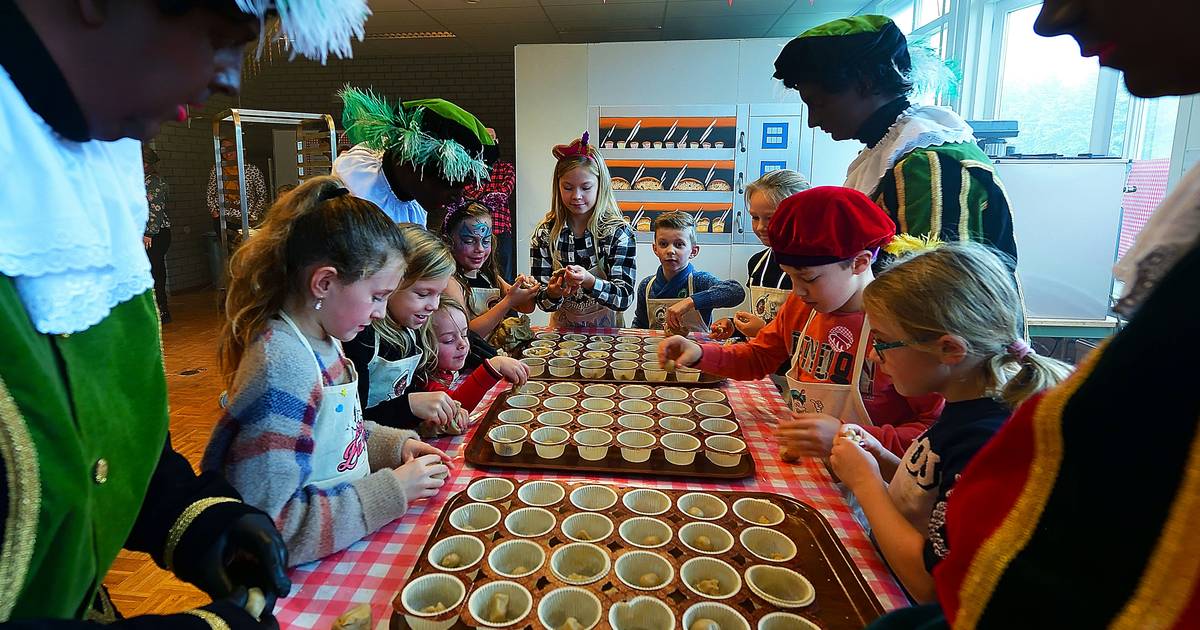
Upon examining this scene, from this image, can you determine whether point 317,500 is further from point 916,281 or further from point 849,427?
point 916,281

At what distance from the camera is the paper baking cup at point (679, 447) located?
150cm

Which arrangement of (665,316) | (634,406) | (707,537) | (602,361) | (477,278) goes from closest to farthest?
(707,537) → (634,406) → (602,361) → (665,316) → (477,278)

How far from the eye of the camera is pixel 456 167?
2232 millimetres

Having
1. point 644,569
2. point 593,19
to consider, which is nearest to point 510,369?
point 644,569

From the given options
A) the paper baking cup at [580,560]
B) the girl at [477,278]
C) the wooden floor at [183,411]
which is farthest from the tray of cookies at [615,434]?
the wooden floor at [183,411]

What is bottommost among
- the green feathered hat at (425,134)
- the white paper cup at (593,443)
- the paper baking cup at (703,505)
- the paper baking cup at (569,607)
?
the paper baking cup at (569,607)

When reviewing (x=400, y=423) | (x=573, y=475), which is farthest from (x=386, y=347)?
(x=573, y=475)

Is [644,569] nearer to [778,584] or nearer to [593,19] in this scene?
[778,584]

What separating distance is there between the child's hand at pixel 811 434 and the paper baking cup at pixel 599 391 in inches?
24.6

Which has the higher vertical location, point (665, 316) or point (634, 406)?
point (665, 316)

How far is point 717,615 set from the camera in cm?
98

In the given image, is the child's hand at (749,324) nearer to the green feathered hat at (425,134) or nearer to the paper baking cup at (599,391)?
the paper baking cup at (599,391)

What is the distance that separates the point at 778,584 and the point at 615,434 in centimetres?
64

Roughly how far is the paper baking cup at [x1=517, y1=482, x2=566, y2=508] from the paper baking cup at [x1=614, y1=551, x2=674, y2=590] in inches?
9.4
